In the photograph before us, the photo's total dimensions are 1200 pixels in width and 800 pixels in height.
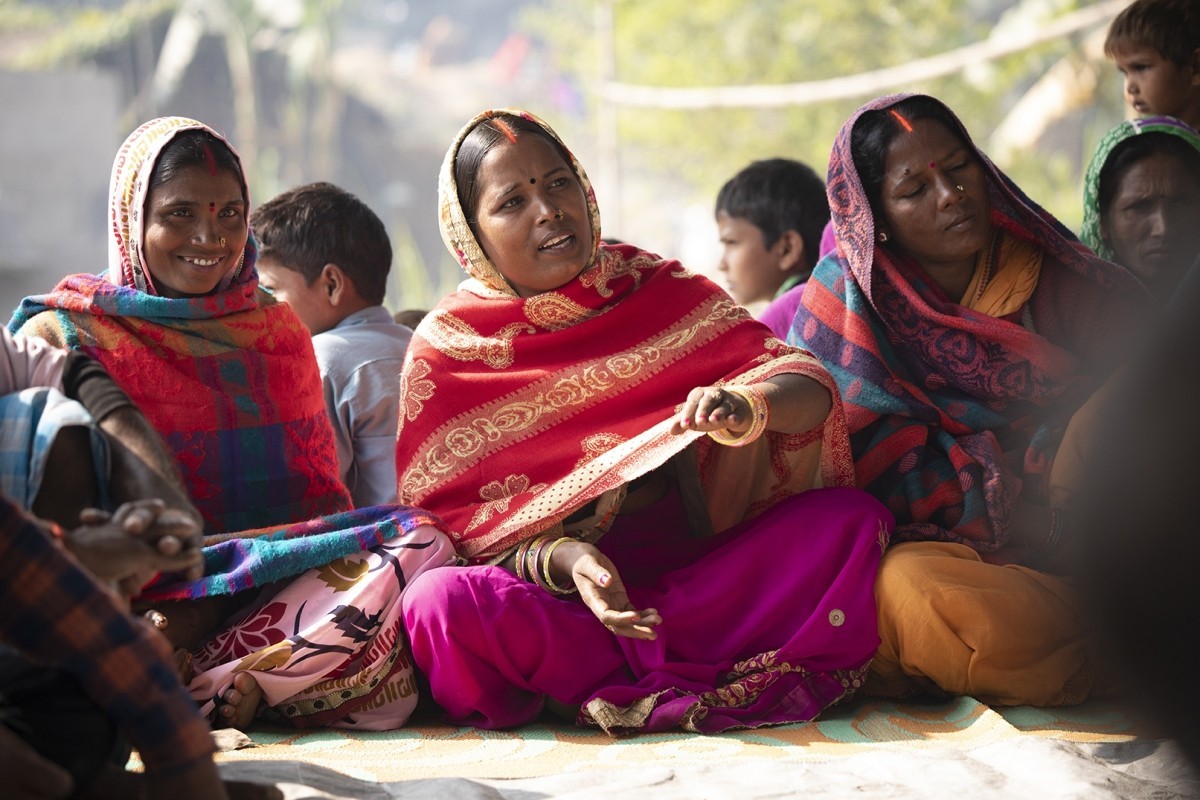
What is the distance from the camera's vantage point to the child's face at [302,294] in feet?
14.3

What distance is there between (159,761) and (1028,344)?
2524 millimetres

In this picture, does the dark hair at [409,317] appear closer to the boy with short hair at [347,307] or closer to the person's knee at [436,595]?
the boy with short hair at [347,307]

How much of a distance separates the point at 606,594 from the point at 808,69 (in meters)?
14.6

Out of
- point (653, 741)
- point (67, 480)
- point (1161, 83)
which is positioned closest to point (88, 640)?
point (67, 480)

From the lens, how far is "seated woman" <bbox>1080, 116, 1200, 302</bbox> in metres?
3.81

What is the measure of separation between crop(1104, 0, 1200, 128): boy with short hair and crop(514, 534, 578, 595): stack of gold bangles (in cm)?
269

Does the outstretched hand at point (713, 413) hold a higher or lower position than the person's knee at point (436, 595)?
higher

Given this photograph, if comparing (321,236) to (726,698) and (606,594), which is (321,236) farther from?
(726,698)

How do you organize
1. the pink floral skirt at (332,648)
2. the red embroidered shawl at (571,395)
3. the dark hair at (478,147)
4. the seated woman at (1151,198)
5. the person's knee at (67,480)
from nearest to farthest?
1. the person's knee at (67,480)
2. the pink floral skirt at (332,648)
3. the red embroidered shawl at (571,395)
4. the dark hair at (478,147)
5. the seated woman at (1151,198)

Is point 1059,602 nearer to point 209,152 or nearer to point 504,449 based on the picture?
point 504,449

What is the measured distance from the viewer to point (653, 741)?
9.57ft

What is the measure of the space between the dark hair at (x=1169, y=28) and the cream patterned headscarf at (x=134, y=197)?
302cm

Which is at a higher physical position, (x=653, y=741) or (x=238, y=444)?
(x=238, y=444)

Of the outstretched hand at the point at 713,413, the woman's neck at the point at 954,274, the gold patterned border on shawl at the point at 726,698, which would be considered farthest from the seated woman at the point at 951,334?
the outstretched hand at the point at 713,413
